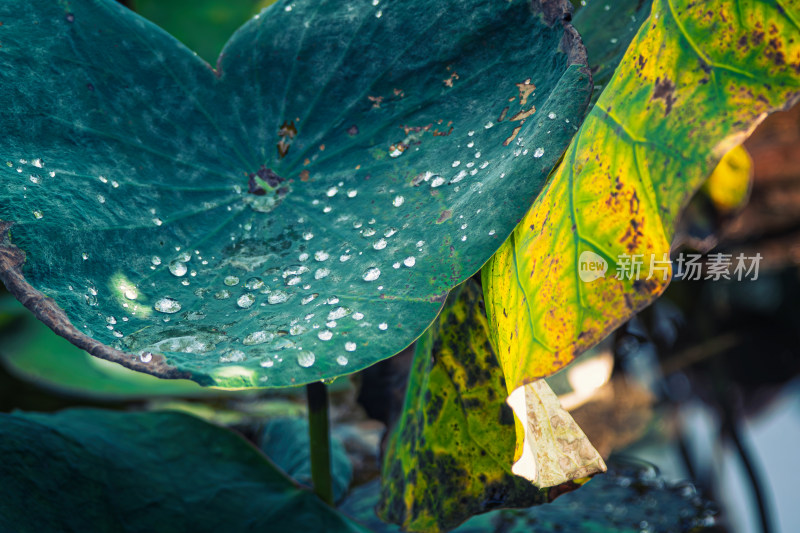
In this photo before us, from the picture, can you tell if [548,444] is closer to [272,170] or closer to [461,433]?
[461,433]

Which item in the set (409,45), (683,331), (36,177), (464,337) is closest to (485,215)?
(464,337)

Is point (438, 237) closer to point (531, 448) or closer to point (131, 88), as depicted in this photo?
point (531, 448)

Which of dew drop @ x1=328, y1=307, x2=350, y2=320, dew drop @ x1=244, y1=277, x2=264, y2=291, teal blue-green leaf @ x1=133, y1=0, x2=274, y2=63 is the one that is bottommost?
dew drop @ x1=328, y1=307, x2=350, y2=320

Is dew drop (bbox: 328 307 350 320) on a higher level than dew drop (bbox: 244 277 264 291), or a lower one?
lower

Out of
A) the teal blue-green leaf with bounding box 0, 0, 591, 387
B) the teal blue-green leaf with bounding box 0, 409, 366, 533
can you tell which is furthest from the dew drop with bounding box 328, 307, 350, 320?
the teal blue-green leaf with bounding box 0, 409, 366, 533

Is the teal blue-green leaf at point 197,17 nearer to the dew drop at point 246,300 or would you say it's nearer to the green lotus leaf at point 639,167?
the dew drop at point 246,300

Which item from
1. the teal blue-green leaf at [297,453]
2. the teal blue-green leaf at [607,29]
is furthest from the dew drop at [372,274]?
the teal blue-green leaf at [297,453]

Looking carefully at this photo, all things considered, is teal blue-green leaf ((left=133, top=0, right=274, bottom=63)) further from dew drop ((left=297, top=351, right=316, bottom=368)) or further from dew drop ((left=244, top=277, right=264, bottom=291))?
dew drop ((left=297, top=351, right=316, bottom=368))

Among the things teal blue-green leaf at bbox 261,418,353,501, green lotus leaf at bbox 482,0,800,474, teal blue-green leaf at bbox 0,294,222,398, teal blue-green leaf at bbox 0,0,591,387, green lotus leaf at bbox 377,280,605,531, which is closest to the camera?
green lotus leaf at bbox 482,0,800,474
